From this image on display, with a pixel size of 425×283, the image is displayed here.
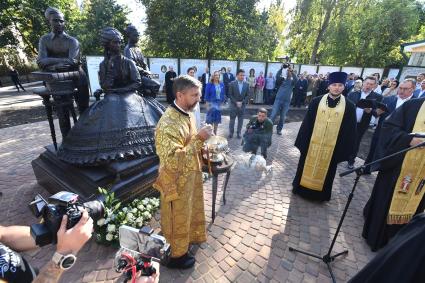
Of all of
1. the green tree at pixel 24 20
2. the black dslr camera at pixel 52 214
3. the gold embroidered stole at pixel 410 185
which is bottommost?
the gold embroidered stole at pixel 410 185

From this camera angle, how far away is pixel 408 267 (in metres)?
1.36

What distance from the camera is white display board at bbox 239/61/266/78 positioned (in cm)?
1530

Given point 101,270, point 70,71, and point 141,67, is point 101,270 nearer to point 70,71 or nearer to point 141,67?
point 70,71

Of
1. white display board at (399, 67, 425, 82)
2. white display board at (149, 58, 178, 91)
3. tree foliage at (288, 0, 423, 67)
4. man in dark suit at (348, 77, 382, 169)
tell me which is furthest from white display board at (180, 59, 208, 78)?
tree foliage at (288, 0, 423, 67)

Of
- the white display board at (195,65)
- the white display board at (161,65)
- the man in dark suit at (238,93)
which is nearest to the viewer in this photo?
the man in dark suit at (238,93)

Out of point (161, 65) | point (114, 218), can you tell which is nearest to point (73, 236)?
point (114, 218)

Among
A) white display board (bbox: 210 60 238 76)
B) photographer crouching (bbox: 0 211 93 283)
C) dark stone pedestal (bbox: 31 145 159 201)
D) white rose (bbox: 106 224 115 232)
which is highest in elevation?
white display board (bbox: 210 60 238 76)

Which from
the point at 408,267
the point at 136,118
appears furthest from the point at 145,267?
the point at 136,118

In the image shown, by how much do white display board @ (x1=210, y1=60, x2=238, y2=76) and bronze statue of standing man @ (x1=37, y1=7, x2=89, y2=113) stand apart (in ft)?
36.8

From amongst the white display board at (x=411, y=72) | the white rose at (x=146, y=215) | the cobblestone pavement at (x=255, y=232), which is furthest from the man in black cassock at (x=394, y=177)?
the white display board at (x=411, y=72)

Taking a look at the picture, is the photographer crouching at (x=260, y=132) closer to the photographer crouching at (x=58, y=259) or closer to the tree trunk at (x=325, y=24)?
→ the photographer crouching at (x=58, y=259)

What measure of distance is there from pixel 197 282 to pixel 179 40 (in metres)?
17.6

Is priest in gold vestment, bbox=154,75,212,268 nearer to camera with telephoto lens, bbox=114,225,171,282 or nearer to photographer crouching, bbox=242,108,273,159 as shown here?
camera with telephoto lens, bbox=114,225,171,282

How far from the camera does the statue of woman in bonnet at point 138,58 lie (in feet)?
16.6
